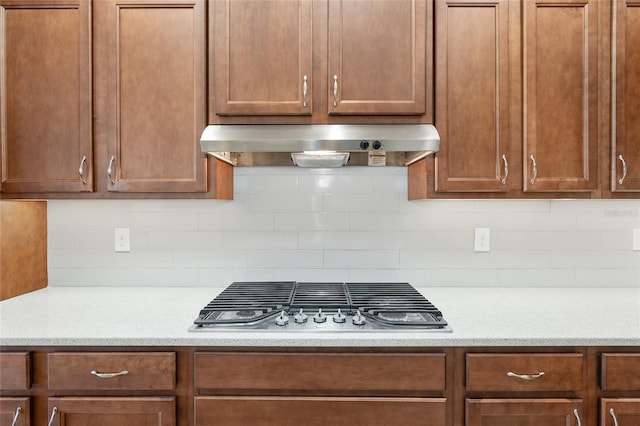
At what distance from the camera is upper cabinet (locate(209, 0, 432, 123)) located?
1.61 meters

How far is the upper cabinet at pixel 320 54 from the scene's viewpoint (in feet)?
5.28

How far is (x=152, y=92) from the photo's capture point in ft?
5.42

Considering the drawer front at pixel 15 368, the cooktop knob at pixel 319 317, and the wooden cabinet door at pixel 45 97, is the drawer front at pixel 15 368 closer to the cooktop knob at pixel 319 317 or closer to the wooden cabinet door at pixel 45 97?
the wooden cabinet door at pixel 45 97

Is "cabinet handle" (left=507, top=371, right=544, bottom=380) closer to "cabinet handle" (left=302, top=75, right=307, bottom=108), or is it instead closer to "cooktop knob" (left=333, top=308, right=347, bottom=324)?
"cooktop knob" (left=333, top=308, right=347, bottom=324)

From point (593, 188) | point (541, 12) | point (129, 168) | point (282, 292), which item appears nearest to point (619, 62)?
point (541, 12)

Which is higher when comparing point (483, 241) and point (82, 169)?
point (82, 169)

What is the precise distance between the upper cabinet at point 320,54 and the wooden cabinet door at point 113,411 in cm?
108

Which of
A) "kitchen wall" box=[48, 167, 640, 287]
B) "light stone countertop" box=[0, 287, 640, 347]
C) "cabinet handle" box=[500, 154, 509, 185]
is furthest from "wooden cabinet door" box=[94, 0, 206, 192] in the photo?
"cabinet handle" box=[500, 154, 509, 185]

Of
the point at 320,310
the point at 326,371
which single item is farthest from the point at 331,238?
the point at 326,371

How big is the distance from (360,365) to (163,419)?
26.5 inches

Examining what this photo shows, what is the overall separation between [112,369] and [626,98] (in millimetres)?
2187

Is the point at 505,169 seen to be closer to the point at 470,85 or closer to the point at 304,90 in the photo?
the point at 470,85

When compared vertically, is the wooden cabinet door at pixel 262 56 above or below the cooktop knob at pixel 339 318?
above

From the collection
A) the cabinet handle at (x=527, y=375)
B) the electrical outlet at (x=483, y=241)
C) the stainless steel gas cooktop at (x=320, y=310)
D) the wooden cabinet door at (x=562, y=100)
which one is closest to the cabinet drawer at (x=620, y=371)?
the cabinet handle at (x=527, y=375)
